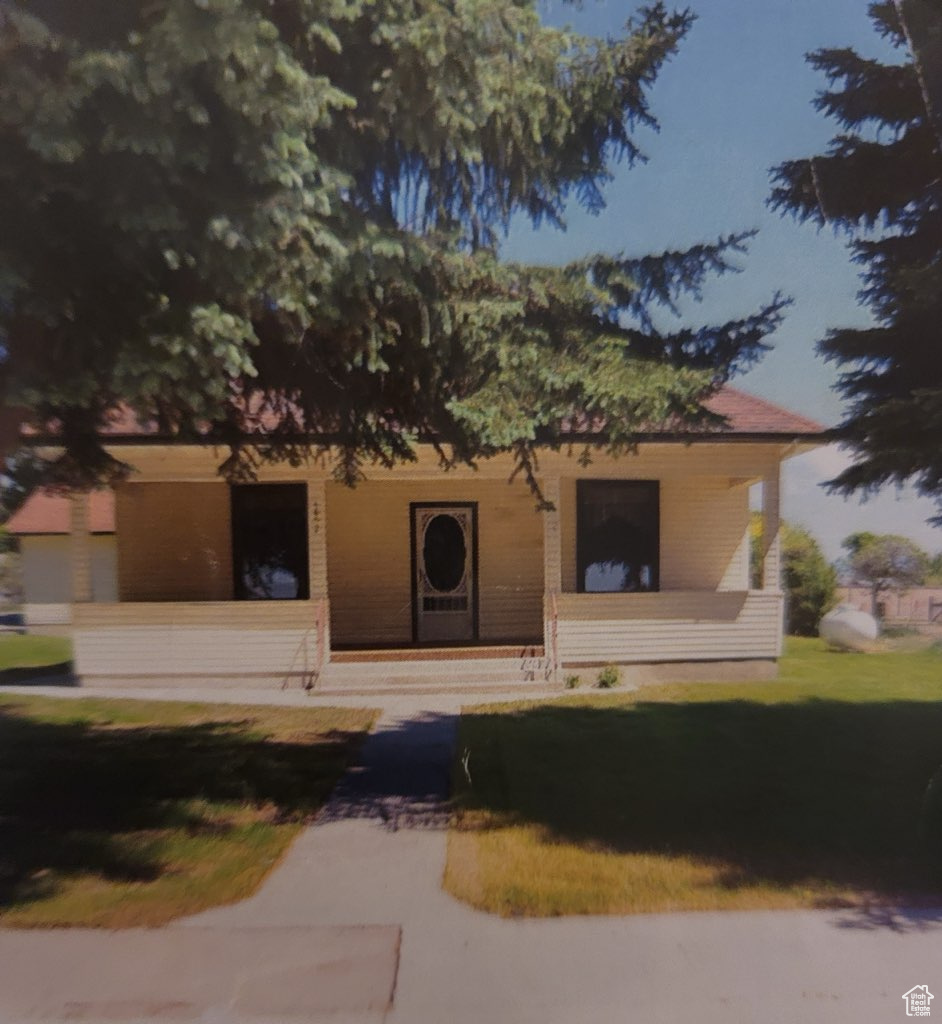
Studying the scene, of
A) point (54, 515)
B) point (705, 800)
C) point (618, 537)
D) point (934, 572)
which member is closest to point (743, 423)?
point (618, 537)

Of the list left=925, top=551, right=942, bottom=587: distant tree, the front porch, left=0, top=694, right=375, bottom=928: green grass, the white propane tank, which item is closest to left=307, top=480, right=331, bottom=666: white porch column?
the front porch

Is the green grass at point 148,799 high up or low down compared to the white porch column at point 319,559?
down

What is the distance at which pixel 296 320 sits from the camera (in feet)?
15.8

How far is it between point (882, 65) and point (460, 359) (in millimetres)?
3478

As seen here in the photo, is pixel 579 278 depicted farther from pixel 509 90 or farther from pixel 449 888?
pixel 449 888

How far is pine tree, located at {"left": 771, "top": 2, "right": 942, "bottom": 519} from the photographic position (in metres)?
5.37

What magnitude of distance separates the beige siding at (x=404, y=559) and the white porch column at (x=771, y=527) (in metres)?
3.16

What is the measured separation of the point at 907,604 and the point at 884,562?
75 cm

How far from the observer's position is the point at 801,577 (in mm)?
11547

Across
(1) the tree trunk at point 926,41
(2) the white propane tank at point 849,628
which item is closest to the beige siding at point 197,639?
(2) the white propane tank at point 849,628

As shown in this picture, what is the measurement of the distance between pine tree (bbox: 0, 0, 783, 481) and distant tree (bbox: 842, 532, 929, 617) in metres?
2.25

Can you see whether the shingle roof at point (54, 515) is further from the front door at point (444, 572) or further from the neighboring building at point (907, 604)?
the neighboring building at point (907, 604)

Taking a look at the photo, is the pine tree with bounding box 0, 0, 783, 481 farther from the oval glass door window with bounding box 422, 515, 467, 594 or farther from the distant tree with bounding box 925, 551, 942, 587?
the oval glass door window with bounding box 422, 515, 467, 594

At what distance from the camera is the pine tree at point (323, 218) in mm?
3572
